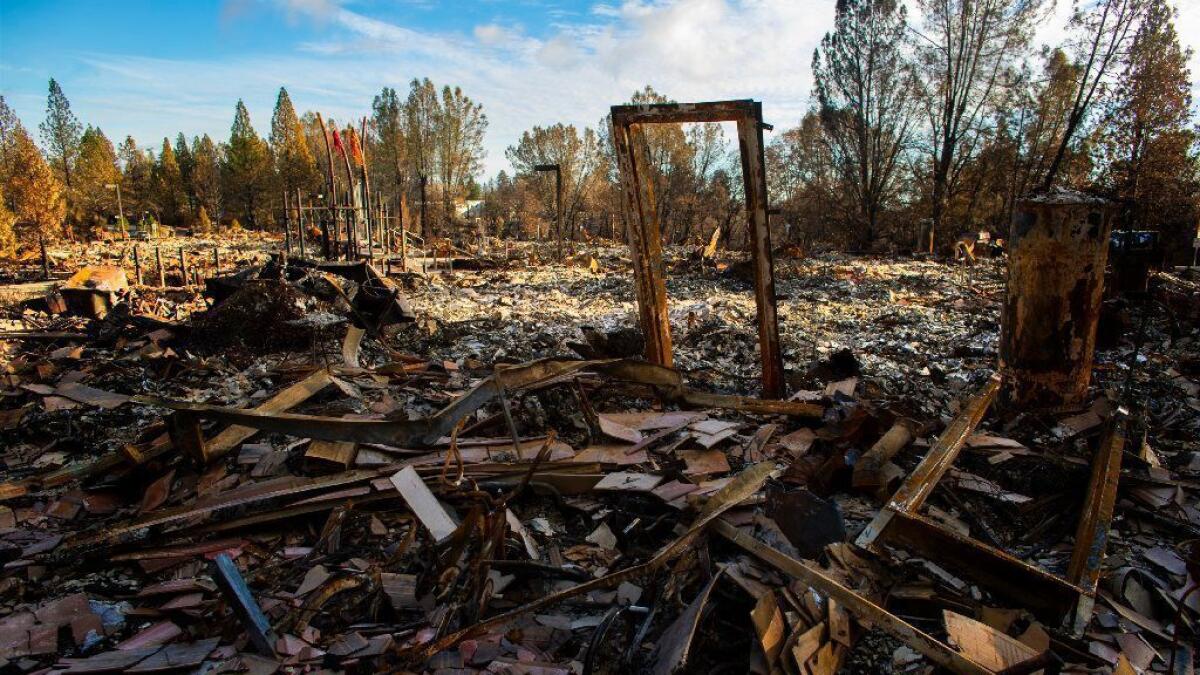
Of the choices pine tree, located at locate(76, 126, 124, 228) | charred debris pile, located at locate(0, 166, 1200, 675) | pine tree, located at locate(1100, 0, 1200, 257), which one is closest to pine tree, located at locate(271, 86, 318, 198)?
pine tree, located at locate(76, 126, 124, 228)

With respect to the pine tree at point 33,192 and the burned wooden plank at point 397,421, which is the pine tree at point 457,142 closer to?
the pine tree at point 33,192

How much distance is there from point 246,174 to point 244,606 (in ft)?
183

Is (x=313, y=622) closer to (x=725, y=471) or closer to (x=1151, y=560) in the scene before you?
(x=725, y=471)

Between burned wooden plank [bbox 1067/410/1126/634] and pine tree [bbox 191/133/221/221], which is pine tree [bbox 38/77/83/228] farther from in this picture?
burned wooden plank [bbox 1067/410/1126/634]

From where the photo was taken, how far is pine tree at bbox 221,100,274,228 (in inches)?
1890

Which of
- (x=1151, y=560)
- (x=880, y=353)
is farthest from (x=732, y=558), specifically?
(x=880, y=353)

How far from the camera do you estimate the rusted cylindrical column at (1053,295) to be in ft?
12.2

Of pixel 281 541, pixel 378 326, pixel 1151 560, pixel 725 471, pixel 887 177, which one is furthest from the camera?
pixel 887 177

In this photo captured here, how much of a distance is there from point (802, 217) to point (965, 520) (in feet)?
98.3

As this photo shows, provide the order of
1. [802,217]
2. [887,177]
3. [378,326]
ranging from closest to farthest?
[378,326], [887,177], [802,217]

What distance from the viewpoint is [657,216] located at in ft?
15.3

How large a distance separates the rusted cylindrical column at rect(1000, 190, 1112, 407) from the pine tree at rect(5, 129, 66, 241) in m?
34.5

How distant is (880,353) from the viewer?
7.54m

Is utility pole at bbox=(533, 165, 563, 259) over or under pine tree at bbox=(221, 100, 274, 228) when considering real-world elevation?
under
